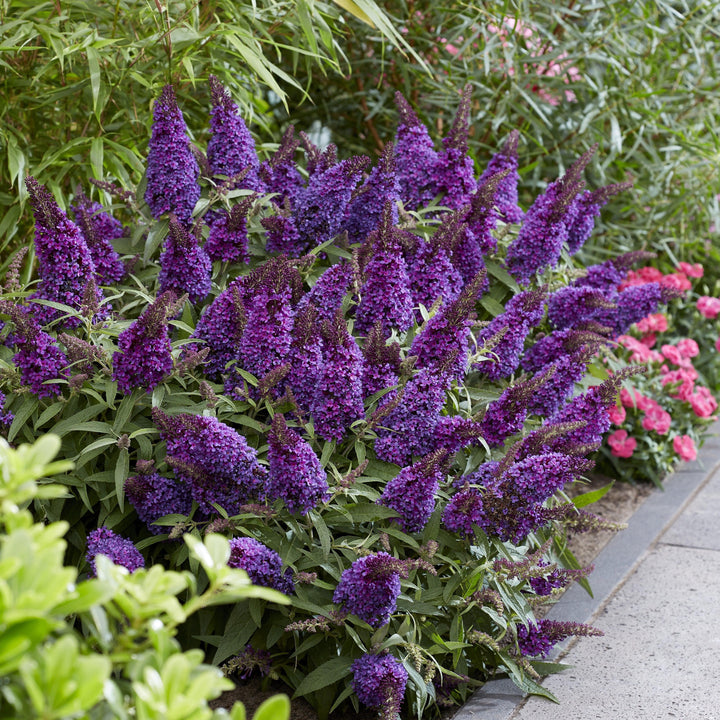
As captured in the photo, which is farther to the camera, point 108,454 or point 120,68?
point 120,68

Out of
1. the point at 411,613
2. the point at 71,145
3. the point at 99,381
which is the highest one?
the point at 71,145

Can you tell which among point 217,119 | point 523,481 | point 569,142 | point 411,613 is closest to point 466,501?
point 523,481

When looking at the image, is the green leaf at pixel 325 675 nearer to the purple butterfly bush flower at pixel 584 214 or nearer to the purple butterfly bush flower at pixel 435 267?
the purple butterfly bush flower at pixel 435 267

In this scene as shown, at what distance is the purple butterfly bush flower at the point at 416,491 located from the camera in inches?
84.4

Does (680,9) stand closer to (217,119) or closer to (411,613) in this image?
(217,119)

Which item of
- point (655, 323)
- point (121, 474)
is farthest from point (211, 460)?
point (655, 323)

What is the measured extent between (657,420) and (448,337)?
198 cm

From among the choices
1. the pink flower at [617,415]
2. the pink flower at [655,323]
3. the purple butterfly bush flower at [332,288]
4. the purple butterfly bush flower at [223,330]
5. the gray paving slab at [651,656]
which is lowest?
the gray paving slab at [651,656]

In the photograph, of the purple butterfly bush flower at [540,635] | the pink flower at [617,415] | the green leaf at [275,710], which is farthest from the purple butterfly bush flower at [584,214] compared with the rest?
the green leaf at [275,710]

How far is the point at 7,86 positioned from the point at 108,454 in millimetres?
1675

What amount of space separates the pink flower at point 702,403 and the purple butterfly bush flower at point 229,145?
7.92 ft

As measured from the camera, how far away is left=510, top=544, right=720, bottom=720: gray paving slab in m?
2.32

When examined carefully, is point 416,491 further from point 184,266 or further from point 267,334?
point 184,266

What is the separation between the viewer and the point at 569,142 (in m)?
4.57
